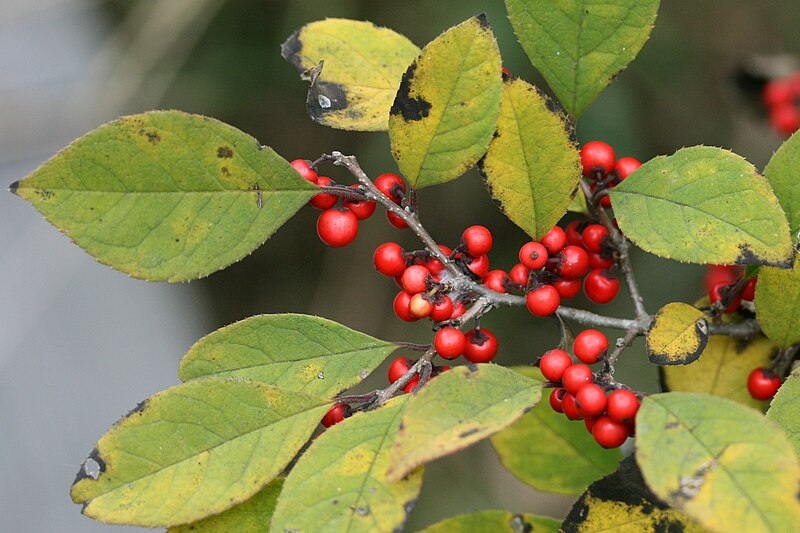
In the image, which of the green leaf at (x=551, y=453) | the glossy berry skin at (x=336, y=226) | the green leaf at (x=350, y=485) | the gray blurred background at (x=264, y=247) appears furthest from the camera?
the gray blurred background at (x=264, y=247)

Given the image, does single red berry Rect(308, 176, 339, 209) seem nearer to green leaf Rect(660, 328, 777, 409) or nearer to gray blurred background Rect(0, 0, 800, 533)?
green leaf Rect(660, 328, 777, 409)

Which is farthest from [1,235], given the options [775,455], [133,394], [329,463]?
[775,455]

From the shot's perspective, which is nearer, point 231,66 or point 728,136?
point 728,136

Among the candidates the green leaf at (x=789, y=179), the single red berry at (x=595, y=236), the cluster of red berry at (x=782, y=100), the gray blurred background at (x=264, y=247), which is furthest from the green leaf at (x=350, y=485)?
the gray blurred background at (x=264, y=247)

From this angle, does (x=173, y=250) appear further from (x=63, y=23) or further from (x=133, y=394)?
(x=63, y=23)

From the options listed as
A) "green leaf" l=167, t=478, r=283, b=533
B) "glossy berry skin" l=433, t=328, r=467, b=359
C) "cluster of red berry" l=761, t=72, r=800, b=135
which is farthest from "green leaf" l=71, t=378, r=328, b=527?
"cluster of red berry" l=761, t=72, r=800, b=135

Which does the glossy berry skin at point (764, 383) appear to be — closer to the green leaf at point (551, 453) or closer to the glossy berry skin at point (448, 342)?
the green leaf at point (551, 453)
